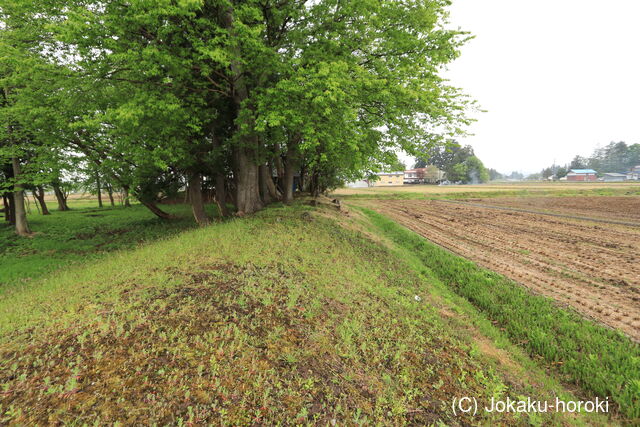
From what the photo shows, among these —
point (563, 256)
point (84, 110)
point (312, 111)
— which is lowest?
point (563, 256)

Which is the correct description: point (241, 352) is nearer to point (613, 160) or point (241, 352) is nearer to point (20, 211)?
point (20, 211)

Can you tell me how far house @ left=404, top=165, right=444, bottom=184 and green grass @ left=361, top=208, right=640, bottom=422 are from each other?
349ft

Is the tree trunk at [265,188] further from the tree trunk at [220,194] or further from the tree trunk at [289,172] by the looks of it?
the tree trunk at [220,194]

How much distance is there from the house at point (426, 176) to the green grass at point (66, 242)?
104 meters

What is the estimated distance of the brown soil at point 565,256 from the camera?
6875mm

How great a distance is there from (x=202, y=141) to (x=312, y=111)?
8050mm

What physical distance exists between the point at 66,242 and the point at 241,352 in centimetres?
1698

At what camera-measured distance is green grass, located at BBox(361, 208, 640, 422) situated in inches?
172

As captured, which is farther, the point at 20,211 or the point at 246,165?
the point at 20,211

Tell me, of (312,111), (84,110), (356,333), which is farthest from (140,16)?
(356,333)

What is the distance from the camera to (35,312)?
4582mm

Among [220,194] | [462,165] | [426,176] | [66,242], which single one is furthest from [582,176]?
[66,242]

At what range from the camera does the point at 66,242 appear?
48.1 ft

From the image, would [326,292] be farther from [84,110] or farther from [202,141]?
[84,110]
